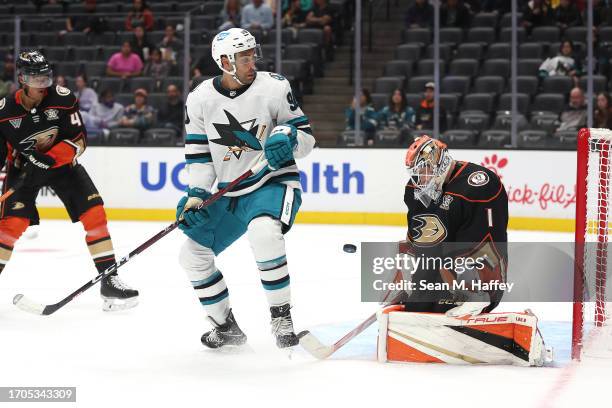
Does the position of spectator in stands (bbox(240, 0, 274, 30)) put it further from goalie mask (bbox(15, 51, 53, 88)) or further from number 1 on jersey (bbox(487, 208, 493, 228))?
number 1 on jersey (bbox(487, 208, 493, 228))

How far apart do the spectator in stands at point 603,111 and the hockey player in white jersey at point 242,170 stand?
204 inches

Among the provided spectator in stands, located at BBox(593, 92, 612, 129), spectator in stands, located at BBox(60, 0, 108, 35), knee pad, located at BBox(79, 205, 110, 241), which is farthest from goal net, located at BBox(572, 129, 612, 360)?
spectator in stands, located at BBox(60, 0, 108, 35)

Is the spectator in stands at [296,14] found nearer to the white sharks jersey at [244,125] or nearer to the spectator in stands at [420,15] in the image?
the spectator in stands at [420,15]

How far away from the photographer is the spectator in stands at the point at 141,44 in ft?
34.0

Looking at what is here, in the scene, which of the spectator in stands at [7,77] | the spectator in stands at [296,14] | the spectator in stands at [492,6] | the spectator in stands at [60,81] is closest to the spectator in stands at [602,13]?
the spectator in stands at [492,6]

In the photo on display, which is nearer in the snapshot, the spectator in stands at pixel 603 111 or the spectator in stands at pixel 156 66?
the spectator in stands at pixel 603 111

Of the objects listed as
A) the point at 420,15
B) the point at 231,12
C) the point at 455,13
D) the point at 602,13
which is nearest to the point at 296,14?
the point at 231,12

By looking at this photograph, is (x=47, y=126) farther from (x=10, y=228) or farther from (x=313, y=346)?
(x=313, y=346)

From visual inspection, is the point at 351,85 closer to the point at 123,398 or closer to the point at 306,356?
the point at 306,356

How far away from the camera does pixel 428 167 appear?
3633 millimetres

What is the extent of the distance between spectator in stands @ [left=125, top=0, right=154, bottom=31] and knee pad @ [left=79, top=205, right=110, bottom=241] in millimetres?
5921

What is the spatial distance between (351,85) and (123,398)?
276 inches

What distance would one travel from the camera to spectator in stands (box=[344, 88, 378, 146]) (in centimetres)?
928

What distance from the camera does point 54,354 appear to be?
399cm
